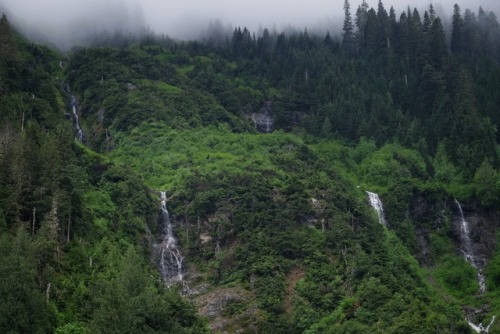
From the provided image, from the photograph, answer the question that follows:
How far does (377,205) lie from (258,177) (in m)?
A: 19.0

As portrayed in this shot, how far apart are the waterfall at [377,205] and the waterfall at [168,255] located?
2979cm

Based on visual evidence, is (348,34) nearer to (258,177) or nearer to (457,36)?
(457,36)

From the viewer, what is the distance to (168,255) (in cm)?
10362

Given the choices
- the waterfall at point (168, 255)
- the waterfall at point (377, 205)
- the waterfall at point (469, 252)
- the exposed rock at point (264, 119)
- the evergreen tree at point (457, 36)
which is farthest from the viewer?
the evergreen tree at point (457, 36)

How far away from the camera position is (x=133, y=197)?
4198 inches

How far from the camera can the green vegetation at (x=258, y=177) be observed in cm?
7812

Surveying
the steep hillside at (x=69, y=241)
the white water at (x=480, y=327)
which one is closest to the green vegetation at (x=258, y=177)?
the steep hillside at (x=69, y=241)

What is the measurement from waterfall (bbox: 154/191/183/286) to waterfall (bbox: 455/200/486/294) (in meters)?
39.6

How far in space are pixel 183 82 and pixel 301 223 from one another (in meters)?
57.7

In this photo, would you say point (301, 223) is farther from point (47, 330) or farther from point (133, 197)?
point (47, 330)

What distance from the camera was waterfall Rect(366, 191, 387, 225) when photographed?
114 m

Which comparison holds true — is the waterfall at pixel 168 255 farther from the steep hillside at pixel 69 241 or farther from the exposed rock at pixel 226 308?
the exposed rock at pixel 226 308

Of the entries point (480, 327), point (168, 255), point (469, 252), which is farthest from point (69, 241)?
point (469, 252)

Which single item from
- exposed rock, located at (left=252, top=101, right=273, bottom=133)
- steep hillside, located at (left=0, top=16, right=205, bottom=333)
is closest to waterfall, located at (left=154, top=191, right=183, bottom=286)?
steep hillside, located at (left=0, top=16, right=205, bottom=333)
